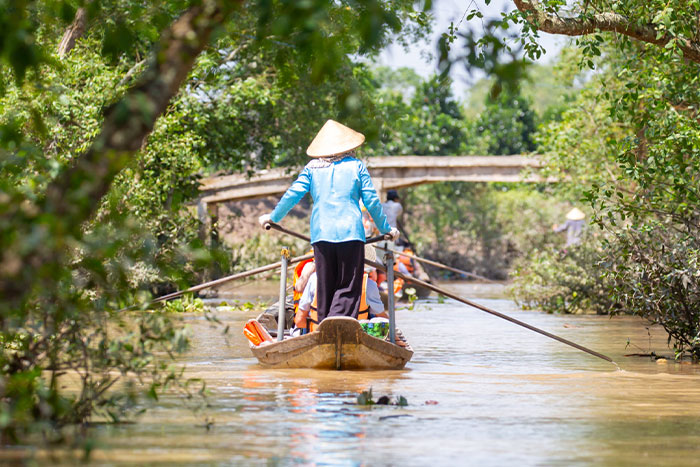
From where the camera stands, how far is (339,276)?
388 inches

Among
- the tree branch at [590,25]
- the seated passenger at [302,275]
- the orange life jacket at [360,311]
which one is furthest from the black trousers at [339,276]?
the tree branch at [590,25]

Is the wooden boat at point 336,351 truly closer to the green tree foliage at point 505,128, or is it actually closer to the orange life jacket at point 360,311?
the orange life jacket at point 360,311

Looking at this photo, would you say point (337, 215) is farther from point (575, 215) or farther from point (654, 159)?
point (575, 215)

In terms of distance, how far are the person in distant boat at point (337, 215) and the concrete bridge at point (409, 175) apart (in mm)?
17707

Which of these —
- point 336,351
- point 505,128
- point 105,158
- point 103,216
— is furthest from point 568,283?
point 505,128

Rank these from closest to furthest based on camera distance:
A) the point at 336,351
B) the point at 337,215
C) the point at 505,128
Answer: the point at 336,351
the point at 337,215
the point at 505,128

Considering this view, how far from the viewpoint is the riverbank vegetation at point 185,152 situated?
15.5 feet

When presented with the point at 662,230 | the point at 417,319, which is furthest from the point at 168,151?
the point at 662,230

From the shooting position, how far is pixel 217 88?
21219 millimetres

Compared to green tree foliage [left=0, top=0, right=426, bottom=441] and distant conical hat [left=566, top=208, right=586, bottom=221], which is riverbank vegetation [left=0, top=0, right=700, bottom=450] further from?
distant conical hat [left=566, top=208, right=586, bottom=221]

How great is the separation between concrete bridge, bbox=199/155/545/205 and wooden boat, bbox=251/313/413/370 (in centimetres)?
1808

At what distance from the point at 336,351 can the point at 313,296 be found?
799mm

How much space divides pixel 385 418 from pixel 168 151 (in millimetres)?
11934

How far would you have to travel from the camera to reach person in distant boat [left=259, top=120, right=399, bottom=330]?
32.1 ft
